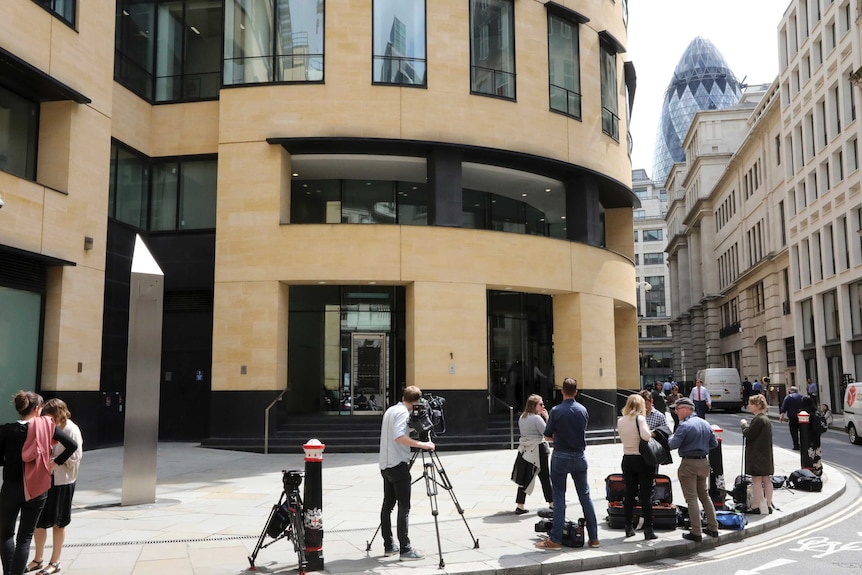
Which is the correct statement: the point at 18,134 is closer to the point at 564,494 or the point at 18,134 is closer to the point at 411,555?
the point at 411,555

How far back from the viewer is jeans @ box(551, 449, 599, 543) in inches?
348

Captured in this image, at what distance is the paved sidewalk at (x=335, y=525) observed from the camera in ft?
26.6

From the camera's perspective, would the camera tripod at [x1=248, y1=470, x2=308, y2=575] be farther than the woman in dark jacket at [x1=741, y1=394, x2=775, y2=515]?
No

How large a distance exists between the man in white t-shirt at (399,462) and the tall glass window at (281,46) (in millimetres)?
15335

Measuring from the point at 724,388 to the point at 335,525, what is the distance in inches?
1582

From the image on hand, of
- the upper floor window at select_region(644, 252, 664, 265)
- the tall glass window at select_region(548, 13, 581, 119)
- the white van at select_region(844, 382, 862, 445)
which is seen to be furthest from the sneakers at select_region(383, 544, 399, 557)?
the upper floor window at select_region(644, 252, 664, 265)

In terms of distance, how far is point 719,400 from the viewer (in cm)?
4538

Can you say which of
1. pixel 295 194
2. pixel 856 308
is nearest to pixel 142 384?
pixel 295 194

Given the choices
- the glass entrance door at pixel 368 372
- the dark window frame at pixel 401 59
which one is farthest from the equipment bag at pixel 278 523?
the dark window frame at pixel 401 59

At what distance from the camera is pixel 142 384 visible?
40.0ft

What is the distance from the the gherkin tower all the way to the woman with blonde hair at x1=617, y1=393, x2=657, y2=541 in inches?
5841

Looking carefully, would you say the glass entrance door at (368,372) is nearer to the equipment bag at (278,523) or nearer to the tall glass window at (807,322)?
the equipment bag at (278,523)

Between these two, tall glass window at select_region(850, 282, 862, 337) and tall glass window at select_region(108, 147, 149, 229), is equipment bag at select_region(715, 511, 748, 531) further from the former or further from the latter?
tall glass window at select_region(850, 282, 862, 337)

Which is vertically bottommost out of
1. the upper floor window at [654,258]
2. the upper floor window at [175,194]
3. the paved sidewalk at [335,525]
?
the paved sidewalk at [335,525]
